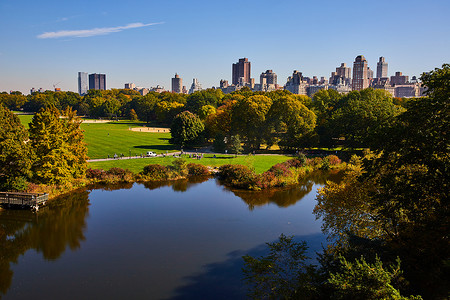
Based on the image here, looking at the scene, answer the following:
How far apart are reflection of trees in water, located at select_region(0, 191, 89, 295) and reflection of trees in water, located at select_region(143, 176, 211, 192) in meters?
7.94

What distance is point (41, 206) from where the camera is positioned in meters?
28.6

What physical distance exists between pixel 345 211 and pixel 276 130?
40.8 metres

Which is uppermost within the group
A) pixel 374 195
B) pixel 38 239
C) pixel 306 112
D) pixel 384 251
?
pixel 306 112

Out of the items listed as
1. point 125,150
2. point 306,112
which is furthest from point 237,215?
point 306,112

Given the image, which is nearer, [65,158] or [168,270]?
[168,270]

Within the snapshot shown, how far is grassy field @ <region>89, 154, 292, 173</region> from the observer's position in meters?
42.1

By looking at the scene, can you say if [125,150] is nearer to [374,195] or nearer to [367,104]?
[367,104]

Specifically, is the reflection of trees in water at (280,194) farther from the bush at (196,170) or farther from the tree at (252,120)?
the tree at (252,120)

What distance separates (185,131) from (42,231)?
1375 inches

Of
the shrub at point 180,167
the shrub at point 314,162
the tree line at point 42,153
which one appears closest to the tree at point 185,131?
the shrub at point 180,167

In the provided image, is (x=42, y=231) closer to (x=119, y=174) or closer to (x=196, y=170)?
(x=119, y=174)

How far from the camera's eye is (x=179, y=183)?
126 feet

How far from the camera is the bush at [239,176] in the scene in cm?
3666

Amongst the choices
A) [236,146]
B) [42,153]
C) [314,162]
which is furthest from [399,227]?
[236,146]
